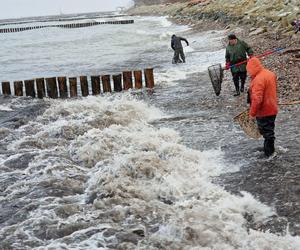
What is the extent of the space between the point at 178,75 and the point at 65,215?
1209 cm

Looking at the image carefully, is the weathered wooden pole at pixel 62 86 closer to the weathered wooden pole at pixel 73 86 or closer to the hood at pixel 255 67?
the weathered wooden pole at pixel 73 86

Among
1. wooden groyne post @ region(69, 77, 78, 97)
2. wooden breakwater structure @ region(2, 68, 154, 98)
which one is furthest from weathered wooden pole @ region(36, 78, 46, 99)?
wooden groyne post @ region(69, 77, 78, 97)

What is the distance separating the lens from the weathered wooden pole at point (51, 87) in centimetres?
1633

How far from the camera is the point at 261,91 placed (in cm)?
765

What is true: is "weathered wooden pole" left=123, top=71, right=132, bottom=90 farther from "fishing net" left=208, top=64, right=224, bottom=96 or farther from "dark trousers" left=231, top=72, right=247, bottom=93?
"dark trousers" left=231, top=72, right=247, bottom=93

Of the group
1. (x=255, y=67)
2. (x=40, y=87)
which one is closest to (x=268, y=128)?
(x=255, y=67)

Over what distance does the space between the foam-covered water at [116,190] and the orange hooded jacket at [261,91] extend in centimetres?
126

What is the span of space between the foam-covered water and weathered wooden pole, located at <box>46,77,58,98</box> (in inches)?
135

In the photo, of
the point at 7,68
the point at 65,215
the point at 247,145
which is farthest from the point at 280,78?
the point at 7,68

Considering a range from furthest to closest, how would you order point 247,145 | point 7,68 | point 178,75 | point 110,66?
1. point 7,68
2. point 110,66
3. point 178,75
4. point 247,145

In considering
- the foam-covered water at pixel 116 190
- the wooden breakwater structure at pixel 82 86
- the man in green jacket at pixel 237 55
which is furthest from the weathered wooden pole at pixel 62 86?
the man in green jacket at pixel 237 55

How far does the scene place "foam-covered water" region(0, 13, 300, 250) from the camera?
600 centimetres

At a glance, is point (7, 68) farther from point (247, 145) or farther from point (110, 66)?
point (247, 145)

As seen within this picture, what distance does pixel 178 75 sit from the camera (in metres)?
18.2
